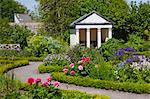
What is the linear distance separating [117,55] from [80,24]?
1629 centimetres

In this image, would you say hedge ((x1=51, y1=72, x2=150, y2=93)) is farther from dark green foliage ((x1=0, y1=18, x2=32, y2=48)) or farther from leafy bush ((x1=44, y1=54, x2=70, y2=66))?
dark green foliage ((x1=0, y1=18, x2=32, y2=48))

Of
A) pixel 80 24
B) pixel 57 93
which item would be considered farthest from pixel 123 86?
pixel 80 24

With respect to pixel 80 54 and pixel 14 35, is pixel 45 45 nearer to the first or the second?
pixel 80 54

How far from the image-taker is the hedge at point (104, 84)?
11.7 m

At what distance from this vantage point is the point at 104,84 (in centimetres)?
1236

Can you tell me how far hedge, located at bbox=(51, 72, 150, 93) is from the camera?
460 inches

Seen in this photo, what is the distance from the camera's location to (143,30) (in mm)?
33688

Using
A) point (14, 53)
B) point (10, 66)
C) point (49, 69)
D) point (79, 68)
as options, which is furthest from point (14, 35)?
point (79, 68)

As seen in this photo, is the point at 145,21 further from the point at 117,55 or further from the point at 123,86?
the point at 123,86

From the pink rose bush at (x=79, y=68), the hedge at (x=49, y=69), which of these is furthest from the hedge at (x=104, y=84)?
the hedge at (x=49, y=69)

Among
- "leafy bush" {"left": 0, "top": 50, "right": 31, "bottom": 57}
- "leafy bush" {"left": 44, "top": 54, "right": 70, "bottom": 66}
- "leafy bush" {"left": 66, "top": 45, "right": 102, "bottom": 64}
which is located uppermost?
"leafy bush" {"left": 66, "top": 45, "right": 102, "bottom": 64}

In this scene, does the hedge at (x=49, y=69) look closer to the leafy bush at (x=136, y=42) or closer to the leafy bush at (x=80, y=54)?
the leafy bush at (x=80, y=54)

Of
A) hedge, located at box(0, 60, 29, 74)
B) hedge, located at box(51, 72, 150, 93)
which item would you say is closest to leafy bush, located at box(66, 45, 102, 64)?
hedge, located at box(51, 72, 150, 93)

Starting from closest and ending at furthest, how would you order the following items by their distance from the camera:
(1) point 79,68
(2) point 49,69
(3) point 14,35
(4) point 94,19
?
A: (1) point 79,68
(2) point 49,69
(3) point 14,35
(4) point 94,19
